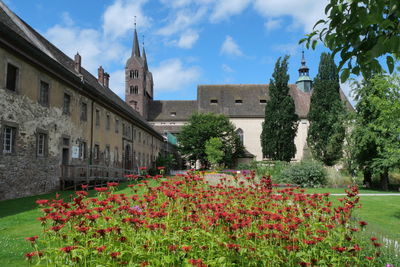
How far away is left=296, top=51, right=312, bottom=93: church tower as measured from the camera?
56.5 meters

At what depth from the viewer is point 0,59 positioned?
11.7m

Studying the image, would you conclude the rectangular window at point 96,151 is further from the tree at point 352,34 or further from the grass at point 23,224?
the tree at point 352,34

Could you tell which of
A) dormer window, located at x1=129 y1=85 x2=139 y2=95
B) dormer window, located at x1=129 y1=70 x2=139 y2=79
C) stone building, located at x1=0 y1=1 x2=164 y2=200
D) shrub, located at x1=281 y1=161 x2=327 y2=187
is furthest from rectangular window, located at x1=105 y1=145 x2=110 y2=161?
dormer window, located at x1=129 y1=70 x2=139 y2=79

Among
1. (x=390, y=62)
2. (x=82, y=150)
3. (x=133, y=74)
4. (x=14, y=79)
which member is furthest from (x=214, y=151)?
(x=390, y=62)

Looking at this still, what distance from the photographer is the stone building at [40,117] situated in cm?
1209

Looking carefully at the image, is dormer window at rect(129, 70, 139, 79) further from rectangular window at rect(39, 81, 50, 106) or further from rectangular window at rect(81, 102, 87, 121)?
rectangular window at rect(39, 81, 50, 106)

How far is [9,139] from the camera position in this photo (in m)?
12.3

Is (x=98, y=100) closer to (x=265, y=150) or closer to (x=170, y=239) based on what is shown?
(x=170, y=239)

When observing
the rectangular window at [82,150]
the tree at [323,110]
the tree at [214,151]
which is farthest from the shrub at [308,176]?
the tree at [214,151]

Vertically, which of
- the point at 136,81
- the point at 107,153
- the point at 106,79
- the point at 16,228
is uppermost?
the point at 136,81

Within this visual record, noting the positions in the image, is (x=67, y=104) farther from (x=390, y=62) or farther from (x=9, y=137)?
(x=390, y=62)

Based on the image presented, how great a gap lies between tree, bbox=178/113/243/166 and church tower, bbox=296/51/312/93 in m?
20.6

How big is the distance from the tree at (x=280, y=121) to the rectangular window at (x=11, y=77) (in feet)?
101

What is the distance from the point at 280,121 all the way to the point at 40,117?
29.9 m
